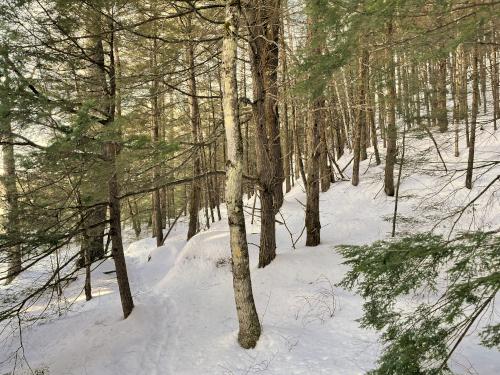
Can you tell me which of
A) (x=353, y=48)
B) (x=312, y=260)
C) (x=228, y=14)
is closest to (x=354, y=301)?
(x=312, y=260)

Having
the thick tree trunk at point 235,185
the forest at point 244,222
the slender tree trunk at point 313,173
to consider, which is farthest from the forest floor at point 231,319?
the slender tree trunk at point 313,173

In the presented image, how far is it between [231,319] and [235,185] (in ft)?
10.8

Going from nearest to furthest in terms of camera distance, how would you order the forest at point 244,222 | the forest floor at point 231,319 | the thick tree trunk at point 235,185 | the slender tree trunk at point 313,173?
1. the forest at point 244,222
2. the forest floor at point 231,319
3. the thick tree trunk at point 235,185
4. the slender tree trunk at point 313,173

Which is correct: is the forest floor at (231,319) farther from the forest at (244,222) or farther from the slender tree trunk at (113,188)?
the slender tree trunk at (113,188)

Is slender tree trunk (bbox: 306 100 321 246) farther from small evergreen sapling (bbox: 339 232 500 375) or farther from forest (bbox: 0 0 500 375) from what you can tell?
small evergreen sapling (bbox: 339 232 500 375)

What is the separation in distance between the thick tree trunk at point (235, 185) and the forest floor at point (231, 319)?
1.36ft

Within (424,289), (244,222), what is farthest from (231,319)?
(424,289)

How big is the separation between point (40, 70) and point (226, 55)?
3.77m

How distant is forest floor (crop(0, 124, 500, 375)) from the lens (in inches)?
217

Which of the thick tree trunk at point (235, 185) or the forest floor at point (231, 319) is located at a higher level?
the thick tree trunk at point (235, 185)

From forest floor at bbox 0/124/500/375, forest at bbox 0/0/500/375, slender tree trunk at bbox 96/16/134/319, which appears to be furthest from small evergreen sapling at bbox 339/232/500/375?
slender tree trunk at bbox 96/16/134/319

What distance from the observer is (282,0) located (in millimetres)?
8836

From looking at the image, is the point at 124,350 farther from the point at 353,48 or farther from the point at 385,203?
the point at 385,203

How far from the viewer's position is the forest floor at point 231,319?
550 centimetres
